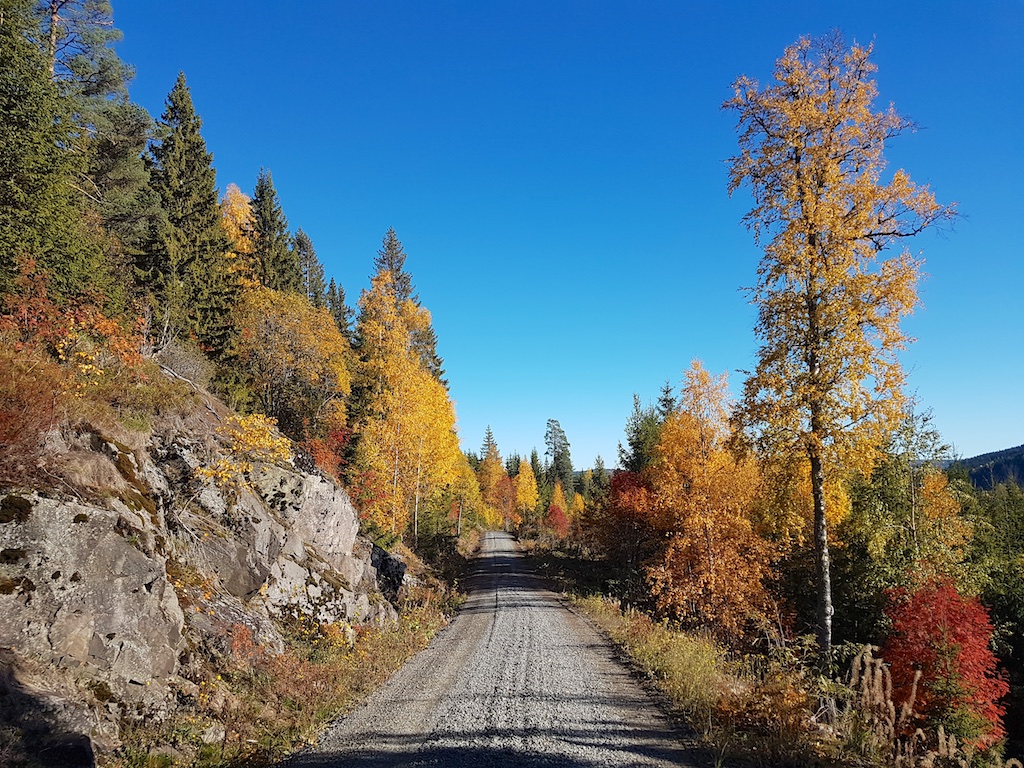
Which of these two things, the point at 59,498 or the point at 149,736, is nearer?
the point at 149,736

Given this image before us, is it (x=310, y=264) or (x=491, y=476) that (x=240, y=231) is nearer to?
(x=310, y=264)

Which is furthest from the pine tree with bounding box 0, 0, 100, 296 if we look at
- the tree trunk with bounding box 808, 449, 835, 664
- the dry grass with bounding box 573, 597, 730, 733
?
the tree trunk with bounding box 808, 449, 835, 664

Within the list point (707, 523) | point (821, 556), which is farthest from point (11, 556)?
point (707, 523)

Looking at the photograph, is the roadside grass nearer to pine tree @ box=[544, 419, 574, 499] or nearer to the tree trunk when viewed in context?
the tree trunk

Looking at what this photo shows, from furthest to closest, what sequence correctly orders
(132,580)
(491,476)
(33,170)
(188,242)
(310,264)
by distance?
(491,476)
(310,264)
(188,242)
(33,170)
(132,580)

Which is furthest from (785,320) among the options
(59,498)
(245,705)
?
(59,498)

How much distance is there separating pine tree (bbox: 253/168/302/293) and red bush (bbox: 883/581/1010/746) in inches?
1407

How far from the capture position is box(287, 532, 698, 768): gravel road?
7.17 m

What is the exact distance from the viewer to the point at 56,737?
5270mm

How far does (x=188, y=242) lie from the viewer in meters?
22.2

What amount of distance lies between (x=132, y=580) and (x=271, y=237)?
107ft

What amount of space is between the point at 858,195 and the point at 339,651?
52.5ft

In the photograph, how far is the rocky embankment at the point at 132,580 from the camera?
616cm

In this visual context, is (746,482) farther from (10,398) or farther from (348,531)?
(10,398)
